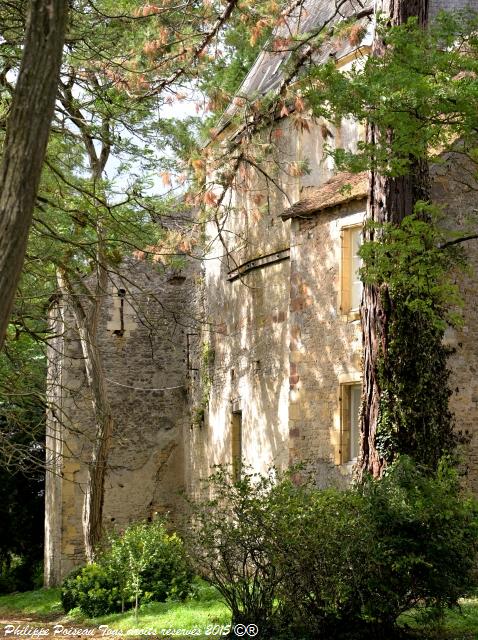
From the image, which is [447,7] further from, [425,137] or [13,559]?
[13,559]

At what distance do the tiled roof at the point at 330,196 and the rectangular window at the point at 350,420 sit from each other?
2.85 metres

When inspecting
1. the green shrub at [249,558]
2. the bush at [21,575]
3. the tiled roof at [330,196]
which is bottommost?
the bush at [21,575]

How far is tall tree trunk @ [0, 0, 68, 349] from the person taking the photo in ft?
21.0

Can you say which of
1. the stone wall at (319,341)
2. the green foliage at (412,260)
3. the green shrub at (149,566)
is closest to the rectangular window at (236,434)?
the green shrub at (149,566)

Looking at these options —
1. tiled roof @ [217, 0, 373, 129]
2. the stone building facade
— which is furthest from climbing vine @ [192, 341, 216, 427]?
tiled roof @ [217, 0, 373, 129]

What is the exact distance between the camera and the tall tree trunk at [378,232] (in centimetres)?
1288

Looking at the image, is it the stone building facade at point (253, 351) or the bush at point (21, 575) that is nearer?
the stone building facade at point (253, 351)

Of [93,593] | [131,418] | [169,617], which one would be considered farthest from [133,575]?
[131,418]

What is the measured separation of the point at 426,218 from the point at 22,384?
18.2 ft

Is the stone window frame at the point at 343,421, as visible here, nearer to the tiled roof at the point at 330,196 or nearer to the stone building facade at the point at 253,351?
the stone building facade at the point at 253,351

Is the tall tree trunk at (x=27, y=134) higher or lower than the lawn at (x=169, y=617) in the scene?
higher

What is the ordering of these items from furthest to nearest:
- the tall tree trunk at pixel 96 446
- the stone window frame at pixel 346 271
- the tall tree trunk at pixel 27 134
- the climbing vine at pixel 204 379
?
1. the climbing vine at pixel 204 379
2. the tall tree trunk at pixel 96 446
3. the stone window frame at pixel 346 271
4. the tall tree trunk at pixel 27 134

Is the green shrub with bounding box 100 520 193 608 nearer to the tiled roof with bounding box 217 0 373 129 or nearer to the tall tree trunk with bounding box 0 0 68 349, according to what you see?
the tiled roof with bounding box 217 0 373 129

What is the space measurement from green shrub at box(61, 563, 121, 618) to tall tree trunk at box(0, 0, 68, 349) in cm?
1058
